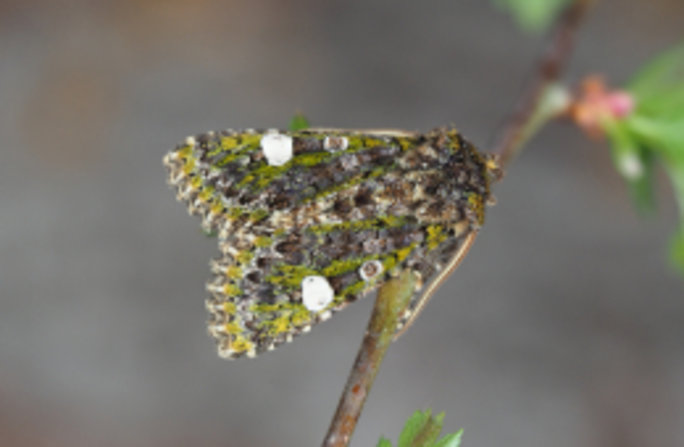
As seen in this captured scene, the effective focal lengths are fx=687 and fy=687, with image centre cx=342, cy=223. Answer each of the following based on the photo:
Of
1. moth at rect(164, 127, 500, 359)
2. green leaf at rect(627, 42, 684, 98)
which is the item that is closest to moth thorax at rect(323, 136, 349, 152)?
moth at rect(164, 127, 500, 359)

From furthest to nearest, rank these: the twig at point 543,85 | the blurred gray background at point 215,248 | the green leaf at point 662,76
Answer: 1. the blurred gray background at point 215,248
2. the green leaf at point 662,76
3. the twig at point 543,85

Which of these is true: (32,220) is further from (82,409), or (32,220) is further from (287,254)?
(287,254)

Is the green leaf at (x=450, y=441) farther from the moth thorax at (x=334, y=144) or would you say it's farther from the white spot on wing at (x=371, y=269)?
the moth thorax at (x=334, y=144)

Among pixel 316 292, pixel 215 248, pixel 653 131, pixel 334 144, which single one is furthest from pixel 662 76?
pixel 215 248

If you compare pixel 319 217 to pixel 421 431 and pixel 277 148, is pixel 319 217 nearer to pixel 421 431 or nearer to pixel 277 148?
pixel 277 148

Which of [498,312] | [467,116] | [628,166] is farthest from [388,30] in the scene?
[628,166]

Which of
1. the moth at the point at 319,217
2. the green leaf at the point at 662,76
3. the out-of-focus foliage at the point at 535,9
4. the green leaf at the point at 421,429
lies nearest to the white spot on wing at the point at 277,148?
the moth at the point at 319,217
